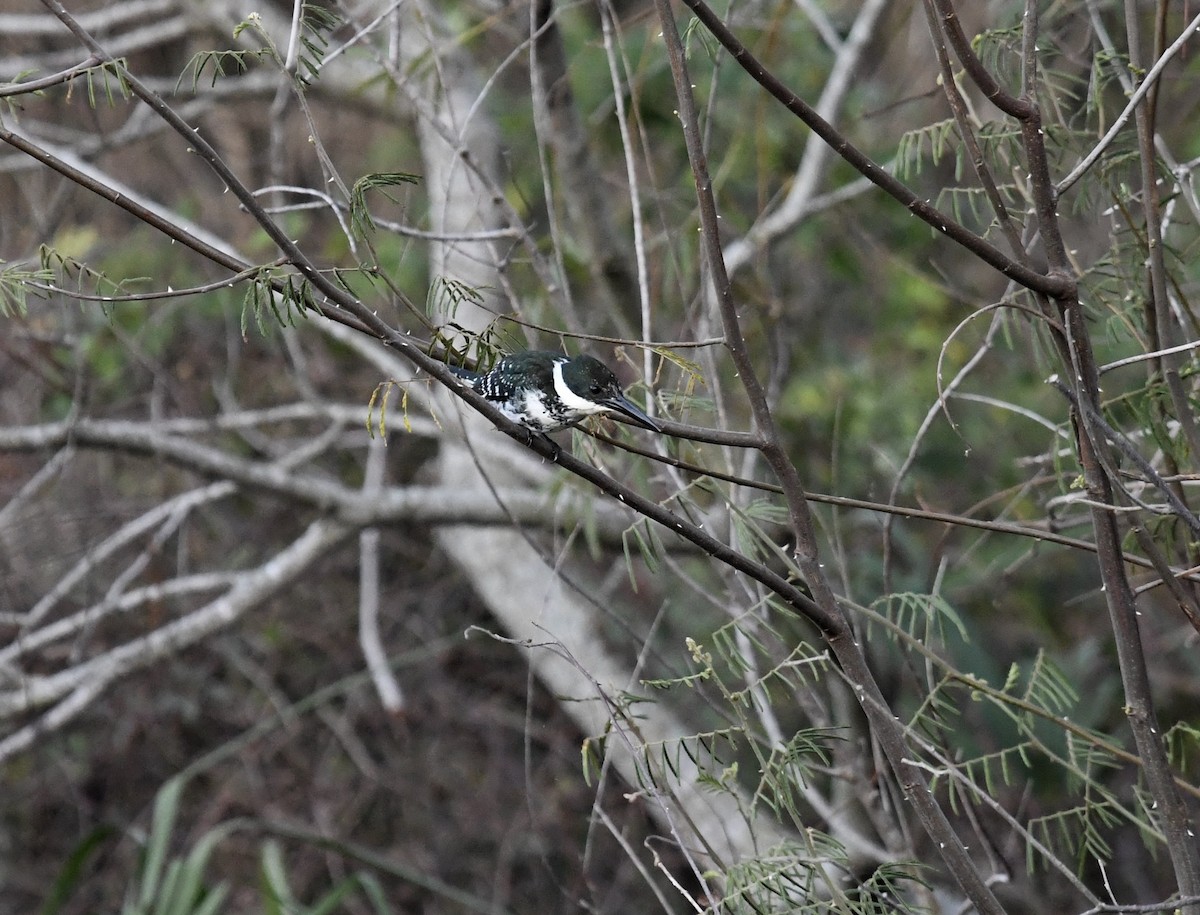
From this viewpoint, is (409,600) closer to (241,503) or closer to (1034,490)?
(241,503)

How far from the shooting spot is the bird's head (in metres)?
2.10

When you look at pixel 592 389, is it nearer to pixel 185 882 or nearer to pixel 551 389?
pixel 551 389

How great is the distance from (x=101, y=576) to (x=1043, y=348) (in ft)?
15.5

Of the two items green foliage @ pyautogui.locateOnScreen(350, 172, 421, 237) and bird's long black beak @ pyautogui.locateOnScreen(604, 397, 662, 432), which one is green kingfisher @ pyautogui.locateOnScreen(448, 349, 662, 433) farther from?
Result: green foliage @ pyautogui.locateOnScreen(350, 172, 421, 237)

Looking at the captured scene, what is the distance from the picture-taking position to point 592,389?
84.0 inches

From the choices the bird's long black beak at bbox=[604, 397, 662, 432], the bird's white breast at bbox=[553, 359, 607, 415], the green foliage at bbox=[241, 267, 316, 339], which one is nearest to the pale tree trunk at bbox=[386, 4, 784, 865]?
the bird's white breast at bbox=[553, 359, 607, 415]

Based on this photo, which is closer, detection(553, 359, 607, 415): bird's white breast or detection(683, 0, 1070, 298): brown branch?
detection(683, 0, 1070, 298): brown branch

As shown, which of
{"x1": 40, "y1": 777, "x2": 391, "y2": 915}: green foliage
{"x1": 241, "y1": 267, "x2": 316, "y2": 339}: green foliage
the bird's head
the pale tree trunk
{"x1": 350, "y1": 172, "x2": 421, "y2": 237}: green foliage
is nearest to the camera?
{"x1": 241, "y1": 267, "x2": 316, "y2": 339}: green foliage

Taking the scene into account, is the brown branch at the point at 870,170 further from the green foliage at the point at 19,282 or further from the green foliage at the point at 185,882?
the green foliage at the point at 185,882

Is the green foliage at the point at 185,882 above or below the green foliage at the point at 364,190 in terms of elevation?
below

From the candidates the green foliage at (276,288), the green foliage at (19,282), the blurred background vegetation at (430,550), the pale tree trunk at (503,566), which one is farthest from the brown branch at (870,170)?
the blurred background vegetation at (430,550)

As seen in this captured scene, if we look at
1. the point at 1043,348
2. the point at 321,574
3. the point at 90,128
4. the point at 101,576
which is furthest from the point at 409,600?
the point at 1043,348

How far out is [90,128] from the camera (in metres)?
6.32

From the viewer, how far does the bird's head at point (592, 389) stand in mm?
2103
